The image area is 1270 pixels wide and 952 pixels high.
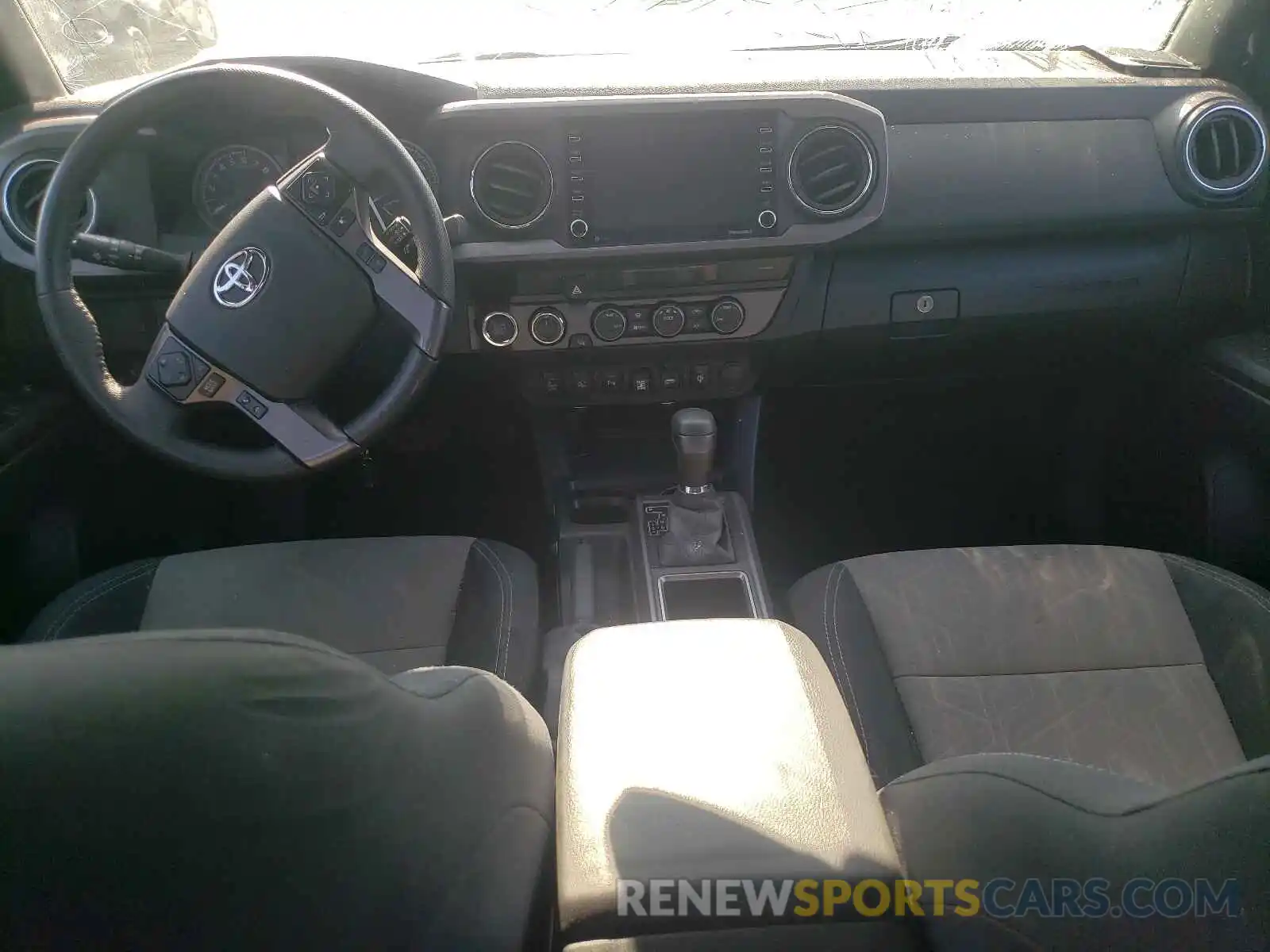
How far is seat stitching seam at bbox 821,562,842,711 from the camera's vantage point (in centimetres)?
153

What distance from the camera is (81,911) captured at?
55 cm

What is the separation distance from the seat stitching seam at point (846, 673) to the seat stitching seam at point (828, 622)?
1 centimetres

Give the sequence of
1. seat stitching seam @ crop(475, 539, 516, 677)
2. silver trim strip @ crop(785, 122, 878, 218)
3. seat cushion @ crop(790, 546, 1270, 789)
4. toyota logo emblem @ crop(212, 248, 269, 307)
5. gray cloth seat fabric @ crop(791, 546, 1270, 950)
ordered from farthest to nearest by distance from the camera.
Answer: silver trim strip @ crop(785, 122, 878, 218) < seat stitching seam @ crop(475, 539, 516, 677) < toyota logo emblem @ crop(212, 248, 269, 307) < seat cushion @ crop(790, 546, 1270, 789) < gray cloth seat fabric @ crop(791, 546, 1270, 950)

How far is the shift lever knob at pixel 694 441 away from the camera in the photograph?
6.59 feet

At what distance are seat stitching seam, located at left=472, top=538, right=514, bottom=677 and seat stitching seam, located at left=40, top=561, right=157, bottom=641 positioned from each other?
587 millimetres

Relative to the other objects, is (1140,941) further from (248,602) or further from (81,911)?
(248,602)

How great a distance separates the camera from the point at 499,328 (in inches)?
78.6

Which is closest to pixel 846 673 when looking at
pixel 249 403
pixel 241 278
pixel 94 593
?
pixel 249 403

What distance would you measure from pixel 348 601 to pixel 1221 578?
4.79 ft

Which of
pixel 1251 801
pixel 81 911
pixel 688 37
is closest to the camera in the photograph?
pixel 81 911

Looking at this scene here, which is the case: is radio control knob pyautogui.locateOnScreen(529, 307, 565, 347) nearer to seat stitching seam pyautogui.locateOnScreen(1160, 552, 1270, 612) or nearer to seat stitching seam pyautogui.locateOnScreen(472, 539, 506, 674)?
seat stitching seam pyautogui.locateOnScreen(472, 539, 506, 674)

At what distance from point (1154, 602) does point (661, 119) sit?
1.21 meters

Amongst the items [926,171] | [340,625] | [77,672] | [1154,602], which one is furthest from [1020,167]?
[77,672]

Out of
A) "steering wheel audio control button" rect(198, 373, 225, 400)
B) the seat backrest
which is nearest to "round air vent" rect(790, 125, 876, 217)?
"steering wheel audio control button" rect(198, 373, 225, 400)
